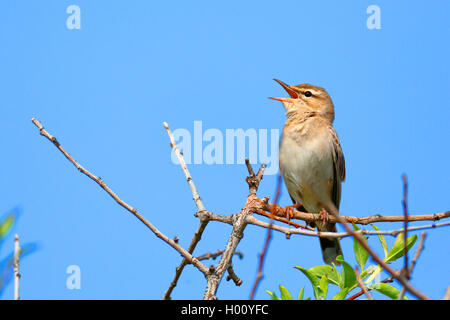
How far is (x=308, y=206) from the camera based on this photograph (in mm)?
6098

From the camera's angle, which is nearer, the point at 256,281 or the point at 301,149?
the point at 256,281

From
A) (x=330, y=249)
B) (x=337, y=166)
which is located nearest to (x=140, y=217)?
(x=337, y=166)

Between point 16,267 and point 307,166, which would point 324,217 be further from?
point 16,267

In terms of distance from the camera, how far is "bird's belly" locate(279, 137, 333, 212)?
231 inches

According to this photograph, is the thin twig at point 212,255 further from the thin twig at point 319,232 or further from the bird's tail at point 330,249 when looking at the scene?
the bird's tail at point 330,249

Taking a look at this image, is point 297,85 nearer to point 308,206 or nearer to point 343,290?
point 308,206

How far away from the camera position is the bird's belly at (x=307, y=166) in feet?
19.3

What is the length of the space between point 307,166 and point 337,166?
0.46m

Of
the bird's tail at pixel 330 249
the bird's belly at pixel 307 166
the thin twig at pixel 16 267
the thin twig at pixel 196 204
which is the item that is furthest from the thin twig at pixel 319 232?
the bird's tail at pixel 330 249

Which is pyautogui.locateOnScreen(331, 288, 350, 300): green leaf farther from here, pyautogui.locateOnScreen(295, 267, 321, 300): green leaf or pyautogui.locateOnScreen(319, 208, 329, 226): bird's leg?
pyautogui.locateOnScreen(319, 208, 329, 226): bird's leg

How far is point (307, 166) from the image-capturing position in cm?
587

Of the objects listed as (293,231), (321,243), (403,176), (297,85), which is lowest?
(321,243)
